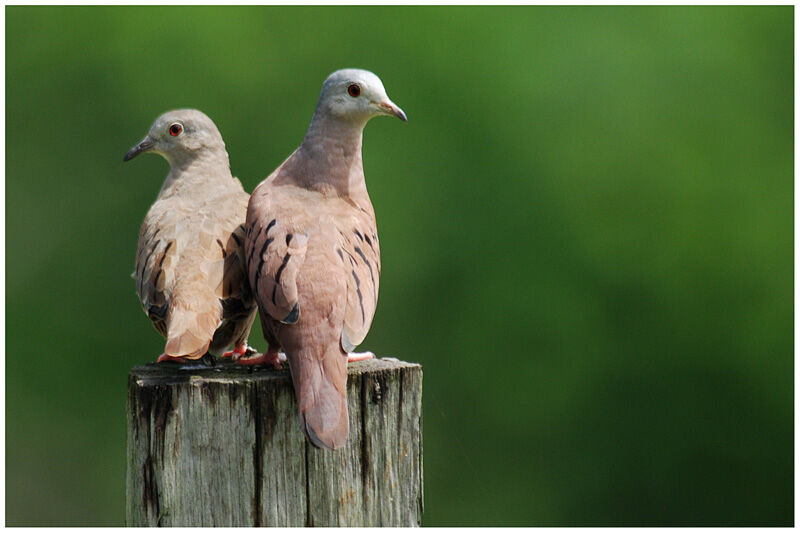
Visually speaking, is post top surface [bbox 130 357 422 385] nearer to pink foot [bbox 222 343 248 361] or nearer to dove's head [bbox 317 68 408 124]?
pink foot [bbox 222 343 248 361]

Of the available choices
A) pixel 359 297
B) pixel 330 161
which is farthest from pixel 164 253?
pixel 359 297

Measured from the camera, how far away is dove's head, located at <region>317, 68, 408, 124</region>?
4.37 meters

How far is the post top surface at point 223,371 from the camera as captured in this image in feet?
12.3

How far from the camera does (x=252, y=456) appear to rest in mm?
3676

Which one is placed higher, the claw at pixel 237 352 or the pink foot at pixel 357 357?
the pink foot at pixel 357 357

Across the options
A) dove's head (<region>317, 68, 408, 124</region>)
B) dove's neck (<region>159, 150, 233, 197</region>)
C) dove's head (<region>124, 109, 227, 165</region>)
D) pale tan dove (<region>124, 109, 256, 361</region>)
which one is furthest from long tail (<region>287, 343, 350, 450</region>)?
dove's head (<region>124, 109, 227, 165</region>)

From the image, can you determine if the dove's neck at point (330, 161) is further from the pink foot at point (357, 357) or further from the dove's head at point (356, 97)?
the pink foot at point (357, 357)

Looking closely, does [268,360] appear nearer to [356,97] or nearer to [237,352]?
[237,352]

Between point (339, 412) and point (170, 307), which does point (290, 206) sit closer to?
point (170, 307)

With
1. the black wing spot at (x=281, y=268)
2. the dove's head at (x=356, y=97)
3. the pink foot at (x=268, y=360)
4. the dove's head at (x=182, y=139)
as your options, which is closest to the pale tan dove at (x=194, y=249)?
the dove's head at (x=182, y=139)

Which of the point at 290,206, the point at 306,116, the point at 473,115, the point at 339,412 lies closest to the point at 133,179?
the point at 306,116

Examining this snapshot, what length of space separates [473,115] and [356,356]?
26.4ft

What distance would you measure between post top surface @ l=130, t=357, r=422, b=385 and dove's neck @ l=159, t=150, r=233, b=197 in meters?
1.03

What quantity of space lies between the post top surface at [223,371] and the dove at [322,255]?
75 millimetres
